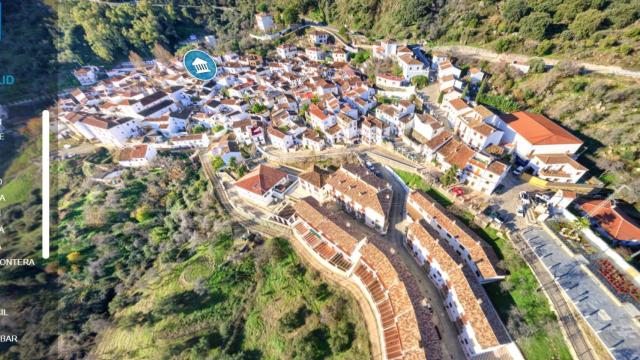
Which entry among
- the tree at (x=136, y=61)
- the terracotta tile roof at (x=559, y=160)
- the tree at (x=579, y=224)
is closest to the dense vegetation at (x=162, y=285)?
the tree at (x=579, y=224)

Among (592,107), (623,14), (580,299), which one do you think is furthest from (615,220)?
(623,14)

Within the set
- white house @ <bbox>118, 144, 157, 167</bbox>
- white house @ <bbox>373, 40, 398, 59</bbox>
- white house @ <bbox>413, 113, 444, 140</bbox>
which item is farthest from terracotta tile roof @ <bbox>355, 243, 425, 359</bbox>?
white house @ <bbox>118, 144, 157, 167</bbox>

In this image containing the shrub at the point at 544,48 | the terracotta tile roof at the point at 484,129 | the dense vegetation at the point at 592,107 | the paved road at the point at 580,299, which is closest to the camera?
the paved road at the point at 580,299

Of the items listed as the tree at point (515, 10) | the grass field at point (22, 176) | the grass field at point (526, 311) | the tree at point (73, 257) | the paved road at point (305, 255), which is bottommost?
the tree at point (73, 257)

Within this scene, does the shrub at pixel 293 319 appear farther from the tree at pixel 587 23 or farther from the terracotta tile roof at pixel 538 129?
the tree at pixel 587 23

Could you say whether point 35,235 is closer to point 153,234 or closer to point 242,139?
point 153,234

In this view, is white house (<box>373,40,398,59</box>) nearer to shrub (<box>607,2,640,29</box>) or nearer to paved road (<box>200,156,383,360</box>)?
shrub (<box>607,2,640,29</box>)

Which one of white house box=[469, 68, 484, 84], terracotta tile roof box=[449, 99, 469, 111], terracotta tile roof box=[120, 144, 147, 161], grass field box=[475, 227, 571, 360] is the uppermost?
white house box=[469, 68, 484, 84]
